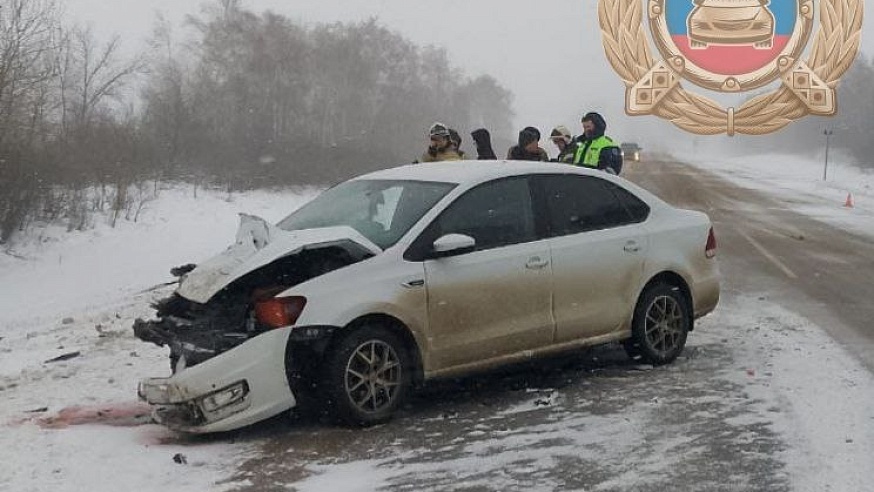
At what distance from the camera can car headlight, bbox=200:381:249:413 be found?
187 inches

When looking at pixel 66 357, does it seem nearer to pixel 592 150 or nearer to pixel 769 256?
pixel 592 150

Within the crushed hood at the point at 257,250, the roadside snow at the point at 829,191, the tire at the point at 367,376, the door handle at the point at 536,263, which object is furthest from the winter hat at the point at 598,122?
the roadside snow at the point at 829,191

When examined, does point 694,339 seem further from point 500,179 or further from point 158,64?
point 158,64

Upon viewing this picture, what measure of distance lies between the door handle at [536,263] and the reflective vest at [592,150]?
146 inches

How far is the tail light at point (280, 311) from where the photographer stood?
483cm

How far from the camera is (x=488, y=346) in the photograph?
555cm

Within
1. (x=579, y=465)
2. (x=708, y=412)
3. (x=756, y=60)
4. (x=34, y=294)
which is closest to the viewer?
(x=579, y=465)

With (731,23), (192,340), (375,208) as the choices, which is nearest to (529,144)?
(375,208)

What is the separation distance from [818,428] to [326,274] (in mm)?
2965

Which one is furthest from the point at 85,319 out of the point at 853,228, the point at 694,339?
the point at 853,228

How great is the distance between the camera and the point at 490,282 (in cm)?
553

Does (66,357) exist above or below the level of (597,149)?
below

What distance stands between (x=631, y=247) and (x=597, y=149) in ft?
10.5

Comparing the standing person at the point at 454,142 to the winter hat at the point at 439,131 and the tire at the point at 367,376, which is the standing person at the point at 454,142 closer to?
the winter hat at the point at 439,131
